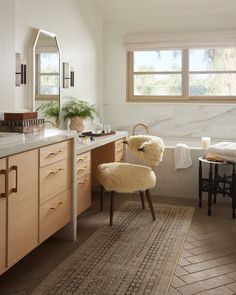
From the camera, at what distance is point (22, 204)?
2.15 m

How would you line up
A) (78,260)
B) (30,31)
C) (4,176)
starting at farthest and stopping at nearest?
(30,31)
(78,260)
(4,176)

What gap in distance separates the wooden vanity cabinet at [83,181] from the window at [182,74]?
2.15 metres

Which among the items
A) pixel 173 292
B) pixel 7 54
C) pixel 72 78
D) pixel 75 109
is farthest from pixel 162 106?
pixel 173 292

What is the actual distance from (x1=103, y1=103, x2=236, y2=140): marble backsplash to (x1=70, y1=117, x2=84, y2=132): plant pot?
1.26m

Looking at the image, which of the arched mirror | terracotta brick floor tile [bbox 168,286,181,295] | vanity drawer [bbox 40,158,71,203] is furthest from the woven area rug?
the arched mirror

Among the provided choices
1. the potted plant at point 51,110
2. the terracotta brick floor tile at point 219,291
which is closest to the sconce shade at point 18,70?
the potted plant at point 51,110

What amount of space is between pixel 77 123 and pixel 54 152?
5.00 ft

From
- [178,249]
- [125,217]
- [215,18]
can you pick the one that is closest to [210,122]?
[215,18]

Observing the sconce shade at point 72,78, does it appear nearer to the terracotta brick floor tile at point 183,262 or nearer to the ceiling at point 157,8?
the ceiling at point 157,8

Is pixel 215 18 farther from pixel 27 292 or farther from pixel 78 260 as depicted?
pixel 27 292

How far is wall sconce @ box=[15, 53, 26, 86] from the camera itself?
10.3 ft

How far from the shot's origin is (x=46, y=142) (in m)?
2.38

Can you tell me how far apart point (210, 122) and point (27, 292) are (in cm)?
343

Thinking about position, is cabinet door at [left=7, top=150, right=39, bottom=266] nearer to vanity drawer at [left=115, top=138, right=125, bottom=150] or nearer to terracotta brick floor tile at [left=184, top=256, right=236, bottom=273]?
terracotta brick floor tile at [left=184, top=256, right=236, bottom=273]
